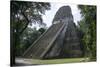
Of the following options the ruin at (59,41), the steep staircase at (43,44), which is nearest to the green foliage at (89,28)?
the ruin at (59,41)

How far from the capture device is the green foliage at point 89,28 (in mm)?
2586

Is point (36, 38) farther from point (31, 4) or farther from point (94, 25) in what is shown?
point (94, 25)

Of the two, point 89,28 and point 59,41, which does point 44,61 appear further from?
point 89,28

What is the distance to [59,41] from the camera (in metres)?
2.48

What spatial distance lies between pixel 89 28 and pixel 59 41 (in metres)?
0.53

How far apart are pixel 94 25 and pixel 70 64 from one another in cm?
72

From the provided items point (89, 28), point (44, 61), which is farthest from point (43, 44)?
point (89, 28)

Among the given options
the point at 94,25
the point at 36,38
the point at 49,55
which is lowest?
the point at 49,55

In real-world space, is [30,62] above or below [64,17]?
below

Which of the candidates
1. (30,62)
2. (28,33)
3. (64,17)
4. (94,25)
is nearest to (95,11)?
(94,25)

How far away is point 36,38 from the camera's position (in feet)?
7.87

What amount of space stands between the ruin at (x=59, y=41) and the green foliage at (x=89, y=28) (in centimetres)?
12

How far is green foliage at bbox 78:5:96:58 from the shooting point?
259 cm

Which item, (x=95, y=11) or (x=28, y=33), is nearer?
(x=28, y=33)
